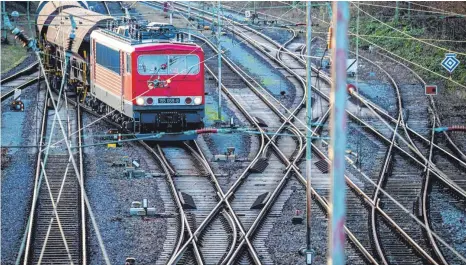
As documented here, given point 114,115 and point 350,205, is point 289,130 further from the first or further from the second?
point 350,205

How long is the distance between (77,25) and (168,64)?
278 inches

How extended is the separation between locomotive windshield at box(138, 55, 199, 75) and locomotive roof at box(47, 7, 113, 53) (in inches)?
198

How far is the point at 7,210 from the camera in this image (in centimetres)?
2094

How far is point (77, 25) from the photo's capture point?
33438 mm

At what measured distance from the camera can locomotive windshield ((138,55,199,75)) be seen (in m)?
27.1

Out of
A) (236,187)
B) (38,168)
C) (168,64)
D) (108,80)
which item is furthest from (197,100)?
(38,168)

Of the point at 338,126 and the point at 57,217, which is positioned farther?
the point at 57,217

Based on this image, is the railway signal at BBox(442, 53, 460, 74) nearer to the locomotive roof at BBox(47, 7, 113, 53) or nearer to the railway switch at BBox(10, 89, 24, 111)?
the locomotive roof at BBox(47, 7, 113, 53)

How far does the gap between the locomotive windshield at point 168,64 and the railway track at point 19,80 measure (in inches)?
297

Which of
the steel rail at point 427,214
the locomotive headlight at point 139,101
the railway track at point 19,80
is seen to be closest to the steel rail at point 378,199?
the steel rail at point 427,214

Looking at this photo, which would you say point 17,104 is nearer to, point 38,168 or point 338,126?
point 38,168

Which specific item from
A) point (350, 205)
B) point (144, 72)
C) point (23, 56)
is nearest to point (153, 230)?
point (350, 205)

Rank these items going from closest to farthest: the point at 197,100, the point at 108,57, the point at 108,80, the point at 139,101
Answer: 1. the point at 139,101
2. the point at 197,100
3. the point at 108,57
4. the point at 108,80

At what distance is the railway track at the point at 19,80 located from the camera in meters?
34.7
